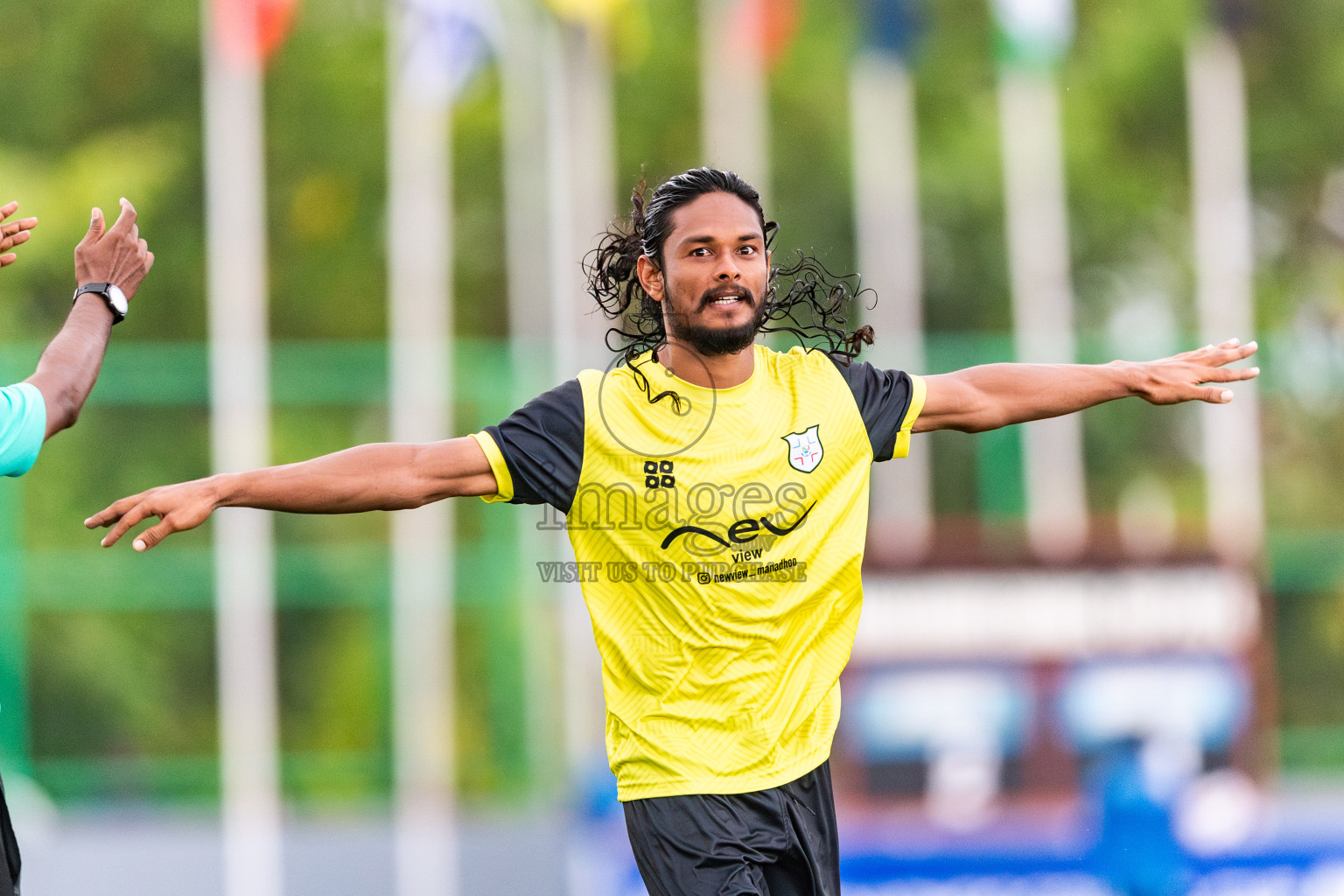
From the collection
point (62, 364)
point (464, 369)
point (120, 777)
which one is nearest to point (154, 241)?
point (464, 369)

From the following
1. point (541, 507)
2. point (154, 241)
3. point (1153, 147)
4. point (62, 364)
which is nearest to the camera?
point (62, 364)

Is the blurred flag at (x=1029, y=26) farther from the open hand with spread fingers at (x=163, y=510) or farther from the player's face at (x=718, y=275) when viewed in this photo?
the open hand with spread fingers at (x=163, y=510)

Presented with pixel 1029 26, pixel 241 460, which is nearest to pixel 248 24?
pixel 241 460

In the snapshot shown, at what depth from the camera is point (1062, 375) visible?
486 centimetres

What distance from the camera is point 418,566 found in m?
15.2

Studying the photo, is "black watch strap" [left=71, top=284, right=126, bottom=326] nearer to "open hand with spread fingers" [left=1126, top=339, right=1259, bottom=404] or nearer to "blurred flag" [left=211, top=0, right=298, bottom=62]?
"open hand with spread fingers" [left=1126, top=339, right=1259, bottom=404]

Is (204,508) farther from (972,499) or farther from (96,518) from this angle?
(972,499)

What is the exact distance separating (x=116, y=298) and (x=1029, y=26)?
43.6 ft

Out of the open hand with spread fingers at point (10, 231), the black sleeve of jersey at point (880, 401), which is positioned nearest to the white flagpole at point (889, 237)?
the black sleeve of jersey at point (880, 401)

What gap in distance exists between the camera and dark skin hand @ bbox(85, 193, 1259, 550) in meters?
4.21

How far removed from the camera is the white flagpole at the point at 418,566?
15.1 m

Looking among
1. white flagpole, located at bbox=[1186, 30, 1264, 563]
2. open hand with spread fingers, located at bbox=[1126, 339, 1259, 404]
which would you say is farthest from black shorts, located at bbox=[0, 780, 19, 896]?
white flagpole, located at bbox=[1186, 30, 1264, 563]

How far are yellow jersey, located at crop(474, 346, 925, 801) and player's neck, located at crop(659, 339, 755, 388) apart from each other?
0.08ft

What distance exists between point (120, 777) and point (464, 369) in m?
4.80
